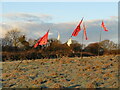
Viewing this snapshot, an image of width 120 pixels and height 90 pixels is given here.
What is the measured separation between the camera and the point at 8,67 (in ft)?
58.4

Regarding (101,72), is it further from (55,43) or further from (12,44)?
(12,44)

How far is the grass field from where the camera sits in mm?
13531

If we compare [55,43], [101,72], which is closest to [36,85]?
[101,72]

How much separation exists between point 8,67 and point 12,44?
71.0 ft

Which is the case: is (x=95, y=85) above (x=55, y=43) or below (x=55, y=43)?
below

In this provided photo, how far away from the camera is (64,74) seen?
1523cm

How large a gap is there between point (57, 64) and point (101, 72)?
3.52m

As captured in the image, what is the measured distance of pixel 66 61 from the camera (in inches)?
713

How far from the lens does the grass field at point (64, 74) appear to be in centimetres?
1353

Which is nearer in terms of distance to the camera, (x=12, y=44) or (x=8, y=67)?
(x=8, y=67)

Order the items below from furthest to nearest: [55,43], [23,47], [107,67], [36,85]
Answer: [23,47]
[55,43]
[107,67]
[36,85]

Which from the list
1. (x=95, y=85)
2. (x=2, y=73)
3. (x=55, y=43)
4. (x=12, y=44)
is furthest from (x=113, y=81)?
(x=12, y=44)

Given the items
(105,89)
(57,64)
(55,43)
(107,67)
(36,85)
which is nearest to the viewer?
(105,89)

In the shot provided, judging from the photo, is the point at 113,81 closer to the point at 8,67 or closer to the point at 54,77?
the point at 54,77
